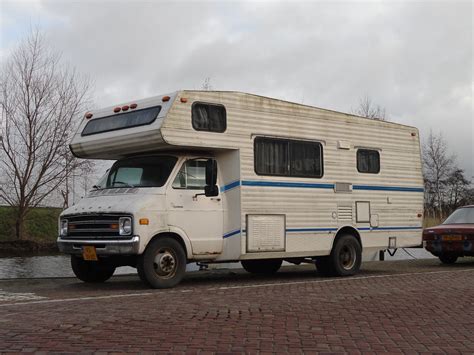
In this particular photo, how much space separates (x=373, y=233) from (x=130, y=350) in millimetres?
8614

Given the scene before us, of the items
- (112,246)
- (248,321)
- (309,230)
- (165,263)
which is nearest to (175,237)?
(165,263)

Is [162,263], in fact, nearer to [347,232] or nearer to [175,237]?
[175,237]

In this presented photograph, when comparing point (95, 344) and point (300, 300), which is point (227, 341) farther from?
point (300, 300)

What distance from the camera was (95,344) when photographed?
5777mm

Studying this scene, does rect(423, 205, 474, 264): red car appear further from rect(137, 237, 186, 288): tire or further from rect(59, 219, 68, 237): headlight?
rect(59, 219, 68, 237): headlight

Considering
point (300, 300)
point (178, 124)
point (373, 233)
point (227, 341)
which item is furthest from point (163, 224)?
point (373, 233)

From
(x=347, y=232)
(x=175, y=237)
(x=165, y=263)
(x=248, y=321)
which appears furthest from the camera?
(x=347, y=232)

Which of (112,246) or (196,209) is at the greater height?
(196,209)

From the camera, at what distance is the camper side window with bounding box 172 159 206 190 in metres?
10.5

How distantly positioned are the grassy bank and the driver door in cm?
1417

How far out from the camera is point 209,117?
10750mm

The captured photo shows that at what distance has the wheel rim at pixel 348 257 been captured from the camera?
12.9 m

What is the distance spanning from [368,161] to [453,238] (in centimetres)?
381

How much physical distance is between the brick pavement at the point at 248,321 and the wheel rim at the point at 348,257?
8.42ft
